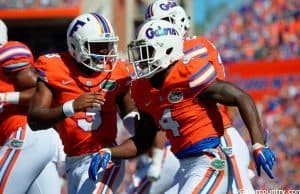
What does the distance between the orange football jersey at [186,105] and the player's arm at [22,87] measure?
3.86 feet

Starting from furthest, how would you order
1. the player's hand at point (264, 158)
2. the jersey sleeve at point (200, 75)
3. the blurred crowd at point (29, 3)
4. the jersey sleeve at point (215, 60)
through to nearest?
1. the blurred crowd at point (29, 3)
2. the jersey sleeve at point (215, 60)
3. the jersey sleeve at point (200, 75)
4. the player's hand at point (264, 158)

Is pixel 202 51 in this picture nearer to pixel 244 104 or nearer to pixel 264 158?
pixel 244 104

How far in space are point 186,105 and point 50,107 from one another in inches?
35.3

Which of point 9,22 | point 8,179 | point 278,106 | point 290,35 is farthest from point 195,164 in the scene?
point 9,22

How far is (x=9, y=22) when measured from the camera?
757 inches

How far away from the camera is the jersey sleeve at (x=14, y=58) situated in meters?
→ 5.46

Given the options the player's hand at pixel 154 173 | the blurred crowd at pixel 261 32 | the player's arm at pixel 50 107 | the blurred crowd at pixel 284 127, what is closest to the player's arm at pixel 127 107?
the player's arm at pixel 50 107

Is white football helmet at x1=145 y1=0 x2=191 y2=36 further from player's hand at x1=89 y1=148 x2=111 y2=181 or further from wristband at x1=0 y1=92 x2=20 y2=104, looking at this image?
player's hand at x1=89 y1=148 x2=111 y2=181

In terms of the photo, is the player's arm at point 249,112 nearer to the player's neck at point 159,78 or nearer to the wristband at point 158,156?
the player's neck at point 159,78

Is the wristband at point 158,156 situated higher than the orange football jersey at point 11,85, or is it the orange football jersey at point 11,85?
the orange football jersey at point 11,85

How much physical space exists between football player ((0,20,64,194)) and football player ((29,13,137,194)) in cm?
43

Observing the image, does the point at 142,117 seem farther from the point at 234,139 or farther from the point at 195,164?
the point at 234,139

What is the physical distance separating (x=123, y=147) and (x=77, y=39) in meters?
0.78

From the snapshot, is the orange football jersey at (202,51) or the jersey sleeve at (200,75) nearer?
the jersey sleeve at (200,75)
